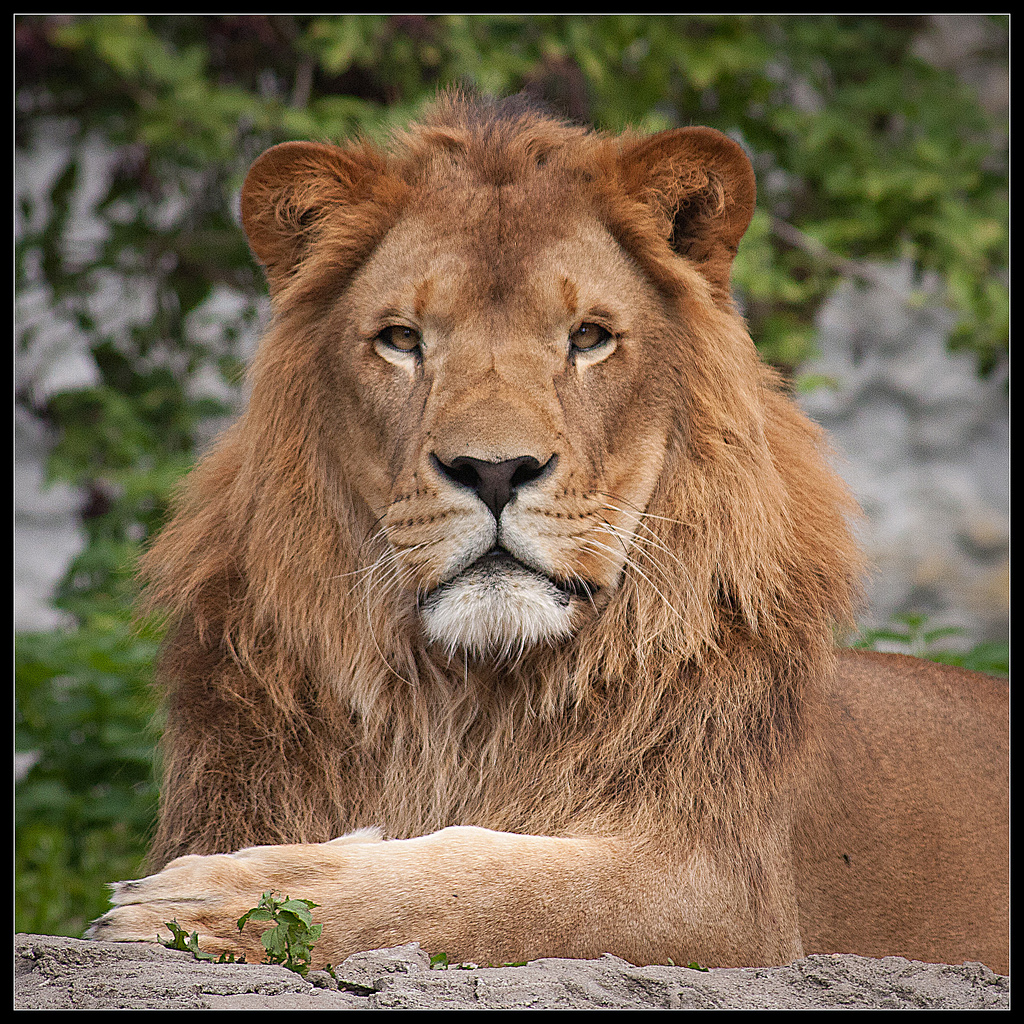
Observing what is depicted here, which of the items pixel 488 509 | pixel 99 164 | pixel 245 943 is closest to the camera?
pixel 245 943

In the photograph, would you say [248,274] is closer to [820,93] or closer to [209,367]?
[209,367]

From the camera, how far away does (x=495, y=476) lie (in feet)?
7.61

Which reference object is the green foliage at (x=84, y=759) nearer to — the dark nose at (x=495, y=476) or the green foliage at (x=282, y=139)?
the green foliage at (x=282, y=139)

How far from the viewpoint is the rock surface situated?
1853 mm

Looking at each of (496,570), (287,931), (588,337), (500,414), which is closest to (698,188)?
(588,337)

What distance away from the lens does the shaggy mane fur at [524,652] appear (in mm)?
2574

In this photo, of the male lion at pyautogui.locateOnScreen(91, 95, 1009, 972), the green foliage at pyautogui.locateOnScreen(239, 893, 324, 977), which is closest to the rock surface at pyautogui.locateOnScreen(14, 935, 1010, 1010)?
the green foliage at pyautogui.locateOnScreen(239, 893, 324, 977)

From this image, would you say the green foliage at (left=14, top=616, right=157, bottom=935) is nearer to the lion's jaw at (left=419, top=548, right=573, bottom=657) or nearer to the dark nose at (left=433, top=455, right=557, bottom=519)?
the lion's jaw at (left=419, top=548, right=573, bottom=657)

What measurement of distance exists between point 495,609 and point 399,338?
0.61 metres

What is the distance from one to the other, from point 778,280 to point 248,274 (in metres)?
2.67

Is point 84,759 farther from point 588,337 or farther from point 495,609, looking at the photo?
point 588,337

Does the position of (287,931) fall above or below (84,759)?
above

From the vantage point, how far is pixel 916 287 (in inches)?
265

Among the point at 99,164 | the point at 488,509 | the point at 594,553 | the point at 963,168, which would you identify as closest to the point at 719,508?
the point at 594,553
